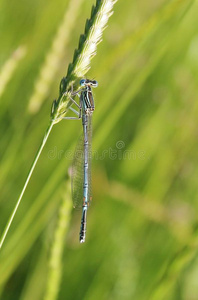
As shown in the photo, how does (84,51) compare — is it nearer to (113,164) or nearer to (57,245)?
(57,245)

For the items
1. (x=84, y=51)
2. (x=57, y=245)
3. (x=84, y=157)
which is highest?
(x=84, y=51)

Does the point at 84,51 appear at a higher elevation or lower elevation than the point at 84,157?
higher

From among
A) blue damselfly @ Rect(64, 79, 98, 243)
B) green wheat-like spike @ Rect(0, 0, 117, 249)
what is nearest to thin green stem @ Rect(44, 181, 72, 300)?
green wheat-like spike @ Rect(0, 0, 117, 249)

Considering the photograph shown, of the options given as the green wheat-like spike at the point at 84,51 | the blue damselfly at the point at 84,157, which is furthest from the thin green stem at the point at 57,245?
the blue damselfly at the point at 84,157

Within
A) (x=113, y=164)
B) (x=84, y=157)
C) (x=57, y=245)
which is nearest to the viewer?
(x=57, y=245)

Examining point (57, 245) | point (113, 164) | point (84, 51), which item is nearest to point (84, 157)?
point (113, 164)

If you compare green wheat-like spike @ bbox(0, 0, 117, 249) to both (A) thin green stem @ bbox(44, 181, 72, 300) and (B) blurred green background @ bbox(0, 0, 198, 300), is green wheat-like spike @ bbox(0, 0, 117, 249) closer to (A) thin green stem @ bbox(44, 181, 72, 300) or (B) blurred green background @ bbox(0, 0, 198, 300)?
(A) thin green stem @ bbox(44, 181, 72, 300)
